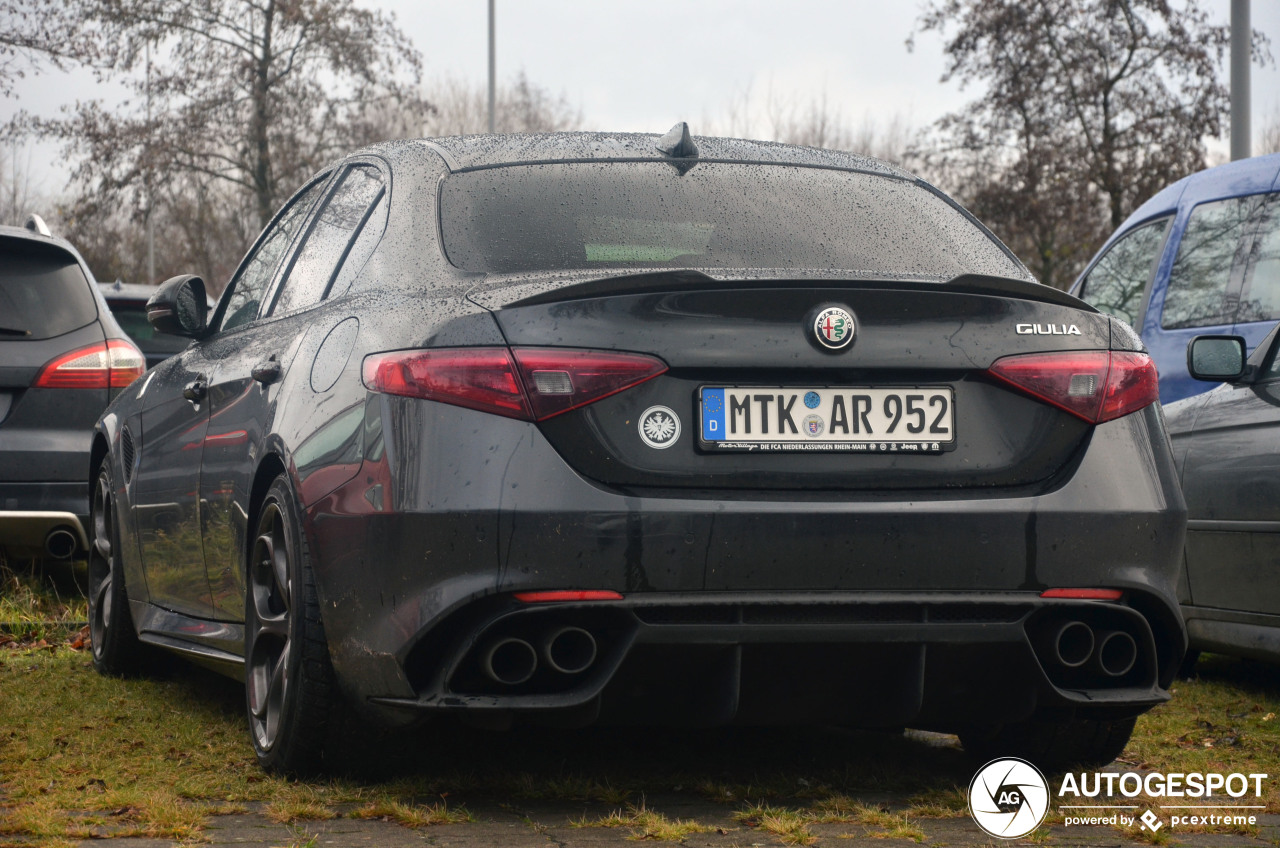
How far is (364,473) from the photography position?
11.9 feet

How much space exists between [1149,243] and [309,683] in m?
6.18

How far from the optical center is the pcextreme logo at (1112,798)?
12.4 feet

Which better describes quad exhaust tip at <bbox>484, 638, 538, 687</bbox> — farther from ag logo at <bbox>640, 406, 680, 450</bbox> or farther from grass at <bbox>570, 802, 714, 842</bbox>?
ag logo at <bbox>640, 406, 680, 450</bbox>

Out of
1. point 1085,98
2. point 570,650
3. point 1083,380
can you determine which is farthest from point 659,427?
point 1085,98

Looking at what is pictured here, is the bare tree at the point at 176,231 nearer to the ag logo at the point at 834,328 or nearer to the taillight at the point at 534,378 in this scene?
the taillight at the point at 534,378

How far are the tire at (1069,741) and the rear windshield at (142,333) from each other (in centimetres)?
991

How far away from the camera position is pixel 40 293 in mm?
7992

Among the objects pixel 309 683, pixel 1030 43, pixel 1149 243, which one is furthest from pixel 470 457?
pixel 1030 43

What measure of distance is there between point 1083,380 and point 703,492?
0.92m

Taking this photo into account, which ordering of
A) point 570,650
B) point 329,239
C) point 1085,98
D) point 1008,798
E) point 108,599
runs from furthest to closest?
point 1085,98, point 108,599, point 329,239, point 1008,798, point 570,650

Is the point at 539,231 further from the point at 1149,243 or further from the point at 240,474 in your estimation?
the point at 1149,243

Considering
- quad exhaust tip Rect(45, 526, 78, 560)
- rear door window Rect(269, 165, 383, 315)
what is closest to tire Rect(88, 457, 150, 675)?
quad exhaust tip Rect(45, 526, 78, 560)

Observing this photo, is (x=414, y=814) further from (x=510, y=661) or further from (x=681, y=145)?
(x=681, y=145)

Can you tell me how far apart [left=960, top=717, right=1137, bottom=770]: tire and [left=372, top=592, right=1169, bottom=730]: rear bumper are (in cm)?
46
